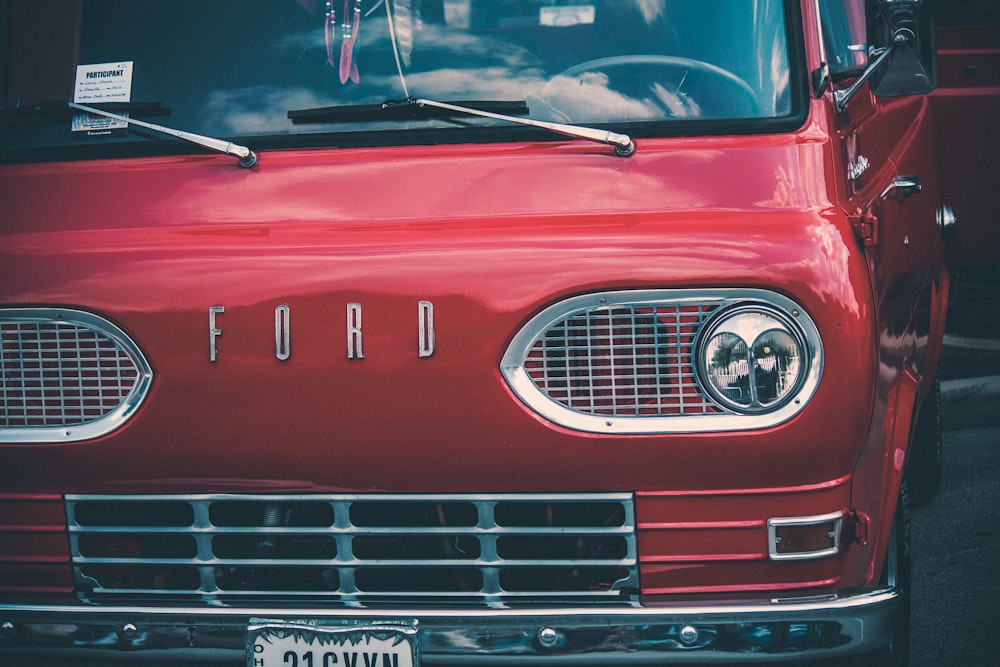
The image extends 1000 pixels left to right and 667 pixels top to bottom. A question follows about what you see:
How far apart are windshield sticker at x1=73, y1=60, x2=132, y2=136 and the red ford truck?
0.03 m

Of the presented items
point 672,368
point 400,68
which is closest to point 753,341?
point 672,368

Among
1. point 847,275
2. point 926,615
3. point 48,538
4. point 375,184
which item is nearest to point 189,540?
point 48,538

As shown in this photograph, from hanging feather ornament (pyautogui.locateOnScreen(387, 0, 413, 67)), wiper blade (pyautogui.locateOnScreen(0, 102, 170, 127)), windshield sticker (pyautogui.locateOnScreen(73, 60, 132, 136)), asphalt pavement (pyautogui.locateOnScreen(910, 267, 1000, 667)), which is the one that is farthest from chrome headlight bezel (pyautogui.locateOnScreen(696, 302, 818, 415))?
asphalt pavement (pyautogui.locateOnScreen(910, 267, 1000, 667))

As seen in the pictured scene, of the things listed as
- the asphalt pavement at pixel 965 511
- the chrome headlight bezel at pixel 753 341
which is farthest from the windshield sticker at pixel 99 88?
the asphalt pavement at pixel 965 511

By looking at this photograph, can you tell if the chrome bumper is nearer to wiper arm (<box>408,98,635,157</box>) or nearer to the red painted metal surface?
the red painted metal surface

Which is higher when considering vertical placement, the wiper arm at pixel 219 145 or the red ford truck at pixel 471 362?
the wiper arm at pixel 219 145

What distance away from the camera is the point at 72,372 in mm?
2465

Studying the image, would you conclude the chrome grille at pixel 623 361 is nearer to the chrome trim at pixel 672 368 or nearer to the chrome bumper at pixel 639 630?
the chrome trim at pixel 672 368

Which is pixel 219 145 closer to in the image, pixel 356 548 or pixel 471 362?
pixel 471 362

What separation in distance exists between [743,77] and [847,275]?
2.02ft

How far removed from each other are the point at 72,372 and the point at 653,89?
1.44m

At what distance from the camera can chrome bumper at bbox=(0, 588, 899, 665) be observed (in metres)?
2.30

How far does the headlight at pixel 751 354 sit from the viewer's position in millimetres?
2262

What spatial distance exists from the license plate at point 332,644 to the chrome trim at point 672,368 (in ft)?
1.75
